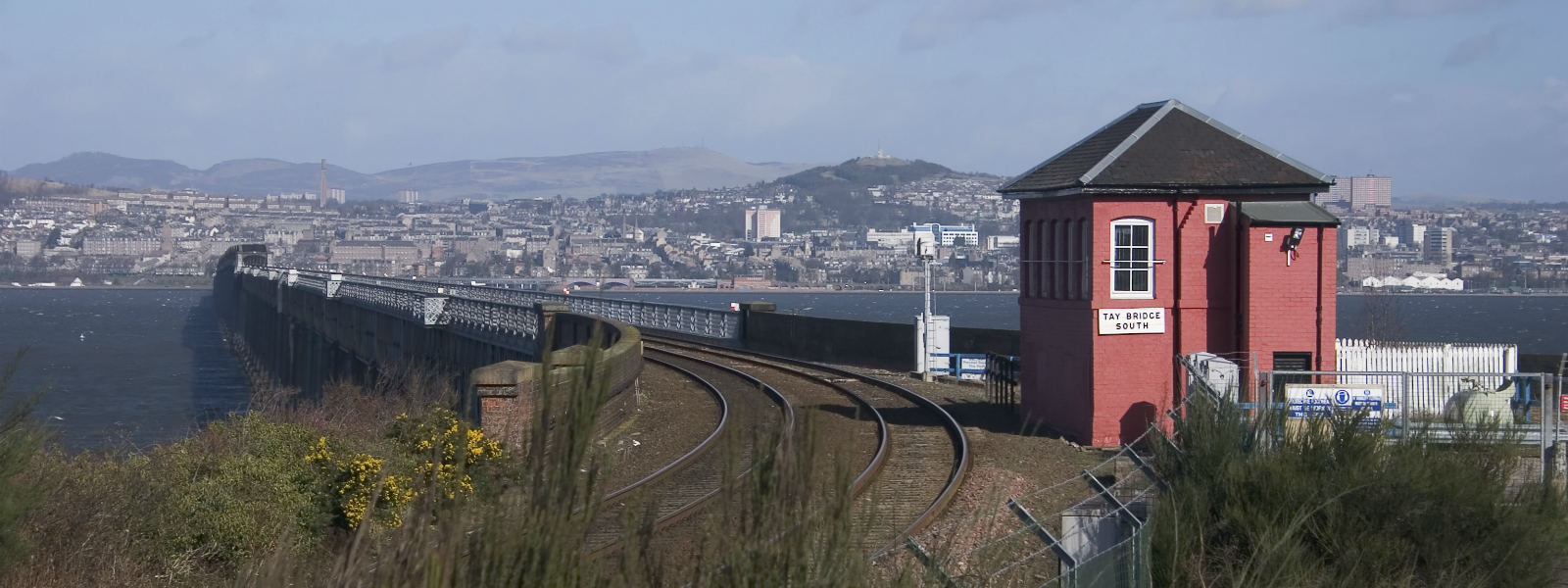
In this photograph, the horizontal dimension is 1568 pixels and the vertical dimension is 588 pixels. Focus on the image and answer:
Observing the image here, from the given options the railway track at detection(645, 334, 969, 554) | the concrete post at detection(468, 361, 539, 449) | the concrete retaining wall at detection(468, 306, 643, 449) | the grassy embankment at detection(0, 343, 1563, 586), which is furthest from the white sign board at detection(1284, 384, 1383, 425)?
the concrete post at detection(468, 361, 539, 449)

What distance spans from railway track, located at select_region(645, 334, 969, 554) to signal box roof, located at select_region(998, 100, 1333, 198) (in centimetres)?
314

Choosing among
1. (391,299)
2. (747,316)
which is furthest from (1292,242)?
(391,299)

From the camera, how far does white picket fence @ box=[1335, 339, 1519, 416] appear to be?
15195mm

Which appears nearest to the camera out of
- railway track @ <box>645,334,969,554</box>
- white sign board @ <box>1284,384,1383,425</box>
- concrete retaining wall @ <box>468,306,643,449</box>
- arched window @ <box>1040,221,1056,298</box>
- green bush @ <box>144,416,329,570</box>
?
concrete retaining wall @ <box>468,306,643,449</box>

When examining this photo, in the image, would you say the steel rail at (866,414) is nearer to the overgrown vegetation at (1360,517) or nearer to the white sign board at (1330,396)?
the overgrown vegetation at (1360,517)

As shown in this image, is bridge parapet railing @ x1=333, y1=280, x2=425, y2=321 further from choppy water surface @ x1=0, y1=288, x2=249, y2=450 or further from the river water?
choppy water surface @ x1=0, y1=288, x2=249, y2=450

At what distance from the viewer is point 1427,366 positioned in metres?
16.8

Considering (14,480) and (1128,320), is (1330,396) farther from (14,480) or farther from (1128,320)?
(14,480)

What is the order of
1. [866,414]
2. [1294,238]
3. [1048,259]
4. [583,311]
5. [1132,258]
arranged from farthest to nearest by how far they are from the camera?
[583,311] < [866,414] < [1048,259] < [1132,258] < [1294,238]

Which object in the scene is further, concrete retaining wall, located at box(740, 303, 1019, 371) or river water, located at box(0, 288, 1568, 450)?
river water, located at box(0, 288, 1568, 450)

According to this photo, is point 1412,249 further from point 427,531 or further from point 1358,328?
point 427,531

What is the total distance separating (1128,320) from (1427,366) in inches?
128

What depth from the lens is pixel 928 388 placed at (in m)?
24.8

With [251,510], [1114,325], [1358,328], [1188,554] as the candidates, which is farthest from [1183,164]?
[1358,328]
